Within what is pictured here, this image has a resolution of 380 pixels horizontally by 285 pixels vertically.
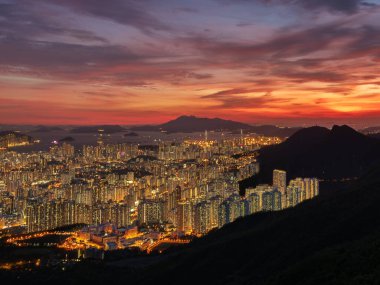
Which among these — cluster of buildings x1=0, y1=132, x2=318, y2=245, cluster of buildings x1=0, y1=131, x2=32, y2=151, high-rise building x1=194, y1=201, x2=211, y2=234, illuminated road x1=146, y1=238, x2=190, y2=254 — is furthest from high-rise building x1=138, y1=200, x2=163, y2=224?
cluster of buildings x1=0, y1=131, x2=32, y2=151

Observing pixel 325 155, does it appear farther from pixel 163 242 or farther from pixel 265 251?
pixel 265 251

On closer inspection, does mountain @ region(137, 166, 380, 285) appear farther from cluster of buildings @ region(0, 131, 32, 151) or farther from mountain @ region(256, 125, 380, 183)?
cluster of buildings @ region(0, 131, 32, 151)

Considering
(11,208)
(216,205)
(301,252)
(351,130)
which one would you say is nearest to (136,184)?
(11,208)

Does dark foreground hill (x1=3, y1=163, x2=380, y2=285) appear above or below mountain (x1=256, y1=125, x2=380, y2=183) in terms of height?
below

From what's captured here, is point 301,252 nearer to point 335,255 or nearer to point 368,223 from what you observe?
point 368,223

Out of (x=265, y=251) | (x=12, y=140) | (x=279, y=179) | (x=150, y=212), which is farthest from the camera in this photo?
(x=12, y=140)

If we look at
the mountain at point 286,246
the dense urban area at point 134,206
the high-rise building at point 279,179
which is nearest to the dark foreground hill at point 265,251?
the mountain at point 286,246

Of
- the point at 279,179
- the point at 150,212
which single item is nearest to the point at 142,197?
the point at 150,212

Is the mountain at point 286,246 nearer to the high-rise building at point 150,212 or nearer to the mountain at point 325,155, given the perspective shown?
the high-rise building at point 150,212
